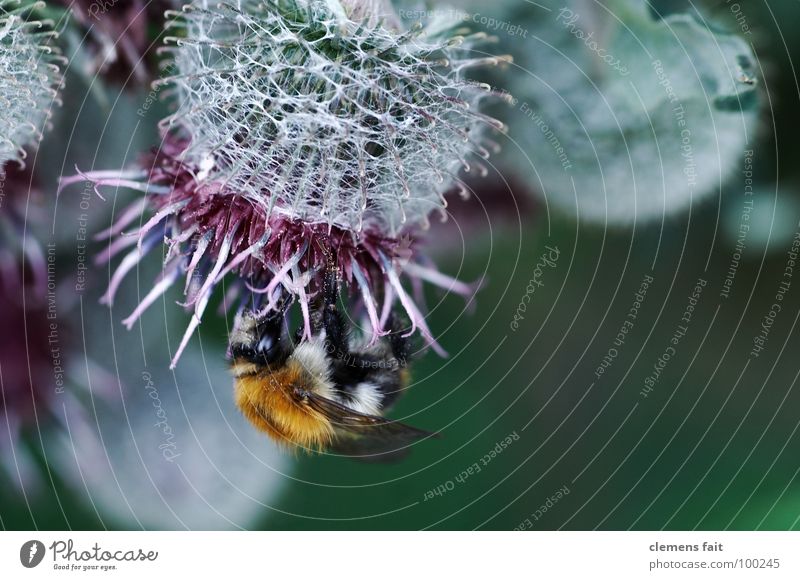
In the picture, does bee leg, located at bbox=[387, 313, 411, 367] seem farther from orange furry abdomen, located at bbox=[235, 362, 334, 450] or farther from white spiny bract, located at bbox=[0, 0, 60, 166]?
white spiny bract, located at bbox=[0, 0, 60, 166]

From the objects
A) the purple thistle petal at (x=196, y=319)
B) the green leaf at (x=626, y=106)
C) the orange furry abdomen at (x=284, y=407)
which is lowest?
the orange furry abdomen at (x=284, y=407)

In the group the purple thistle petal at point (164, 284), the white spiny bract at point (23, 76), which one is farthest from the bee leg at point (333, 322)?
the white spiny bract at point (23, 76)

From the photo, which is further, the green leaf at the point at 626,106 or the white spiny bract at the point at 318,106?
the green leaf at the point at 626,106

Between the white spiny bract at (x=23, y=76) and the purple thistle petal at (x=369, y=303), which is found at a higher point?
the white spiny bract at (x=23, y=76)

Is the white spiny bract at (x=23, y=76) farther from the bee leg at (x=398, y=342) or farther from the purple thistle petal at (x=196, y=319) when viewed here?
the bee leg at (x=398, y=342)

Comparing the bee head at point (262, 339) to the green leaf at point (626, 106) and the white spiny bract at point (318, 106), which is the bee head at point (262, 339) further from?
the green leaf at point (626, 106)

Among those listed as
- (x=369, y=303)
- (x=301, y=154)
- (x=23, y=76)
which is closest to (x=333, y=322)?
(x=369, y=303)

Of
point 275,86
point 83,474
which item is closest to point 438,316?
point 275,86
